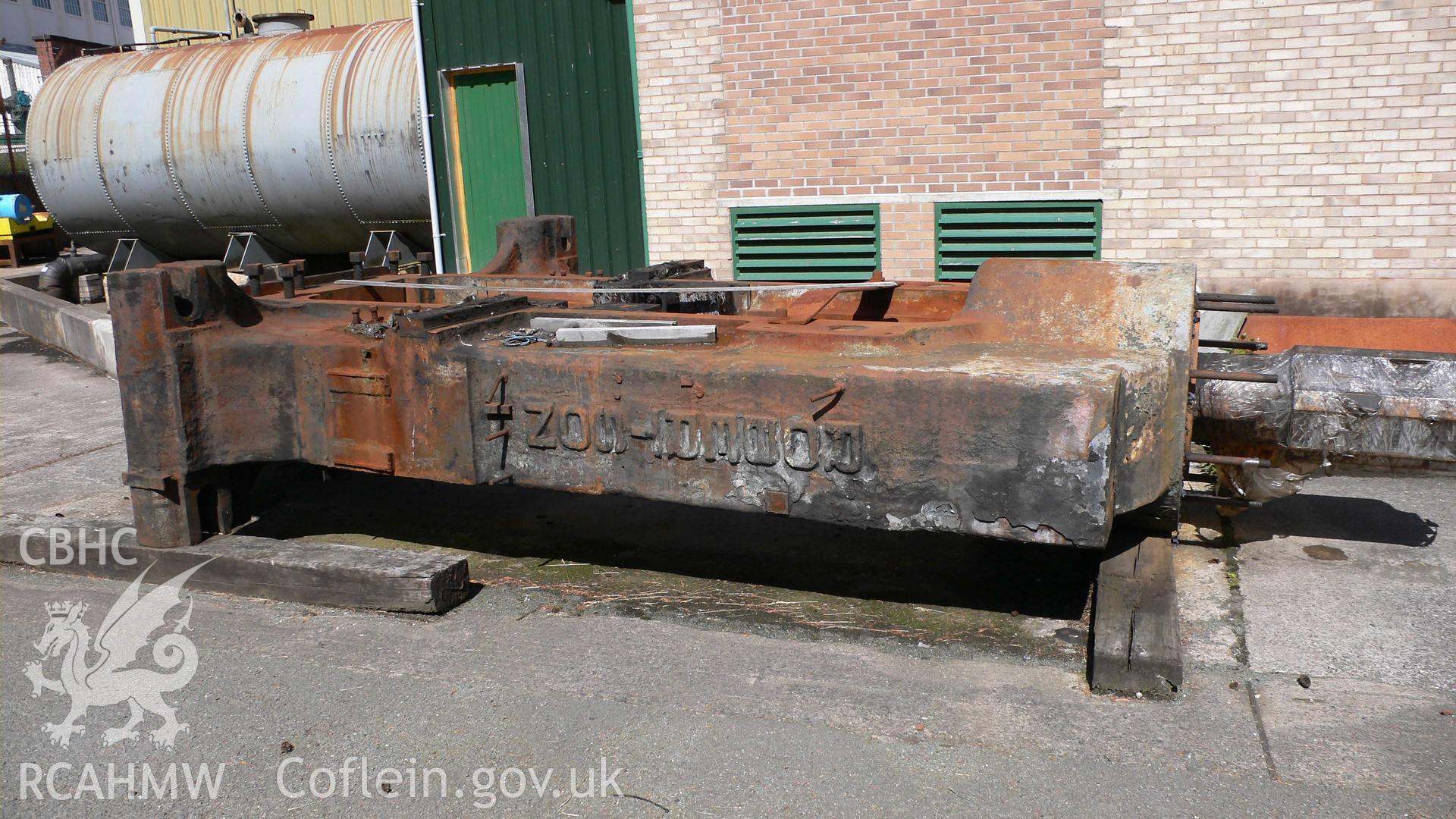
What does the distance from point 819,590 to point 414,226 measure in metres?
8.25

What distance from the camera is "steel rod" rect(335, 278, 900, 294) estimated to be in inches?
170

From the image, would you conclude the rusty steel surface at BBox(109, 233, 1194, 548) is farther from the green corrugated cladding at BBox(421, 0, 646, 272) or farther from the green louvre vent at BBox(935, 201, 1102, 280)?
the green corrugated cladding at BBox(421, 0, 646, 272)

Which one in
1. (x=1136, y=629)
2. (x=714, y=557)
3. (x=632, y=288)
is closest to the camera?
(x=1136, y=629)

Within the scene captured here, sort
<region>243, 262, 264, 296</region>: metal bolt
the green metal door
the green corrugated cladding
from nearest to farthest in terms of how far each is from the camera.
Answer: <region>243, 262, 264, 296</region>: metal bolt → the green corrugated cladding → the green metal door

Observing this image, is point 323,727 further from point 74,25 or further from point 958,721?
point 74,25

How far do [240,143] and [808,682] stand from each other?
1023 centimetres

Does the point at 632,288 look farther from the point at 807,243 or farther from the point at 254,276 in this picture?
the point at 807,243

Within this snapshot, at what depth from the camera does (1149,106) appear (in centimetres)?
700

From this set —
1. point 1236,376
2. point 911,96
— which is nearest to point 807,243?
point 911,96

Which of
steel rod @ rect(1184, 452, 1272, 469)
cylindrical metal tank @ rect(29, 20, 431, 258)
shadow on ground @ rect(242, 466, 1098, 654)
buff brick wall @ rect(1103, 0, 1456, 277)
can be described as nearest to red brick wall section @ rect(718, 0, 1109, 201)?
buff brick wall @ rect(1103, 0, 1456, 277)

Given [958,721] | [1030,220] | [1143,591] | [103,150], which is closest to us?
[958,721]

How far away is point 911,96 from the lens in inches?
295

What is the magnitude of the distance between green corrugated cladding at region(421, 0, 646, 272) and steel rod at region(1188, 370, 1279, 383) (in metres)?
5.61

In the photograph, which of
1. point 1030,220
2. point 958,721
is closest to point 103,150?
point 1030,220
